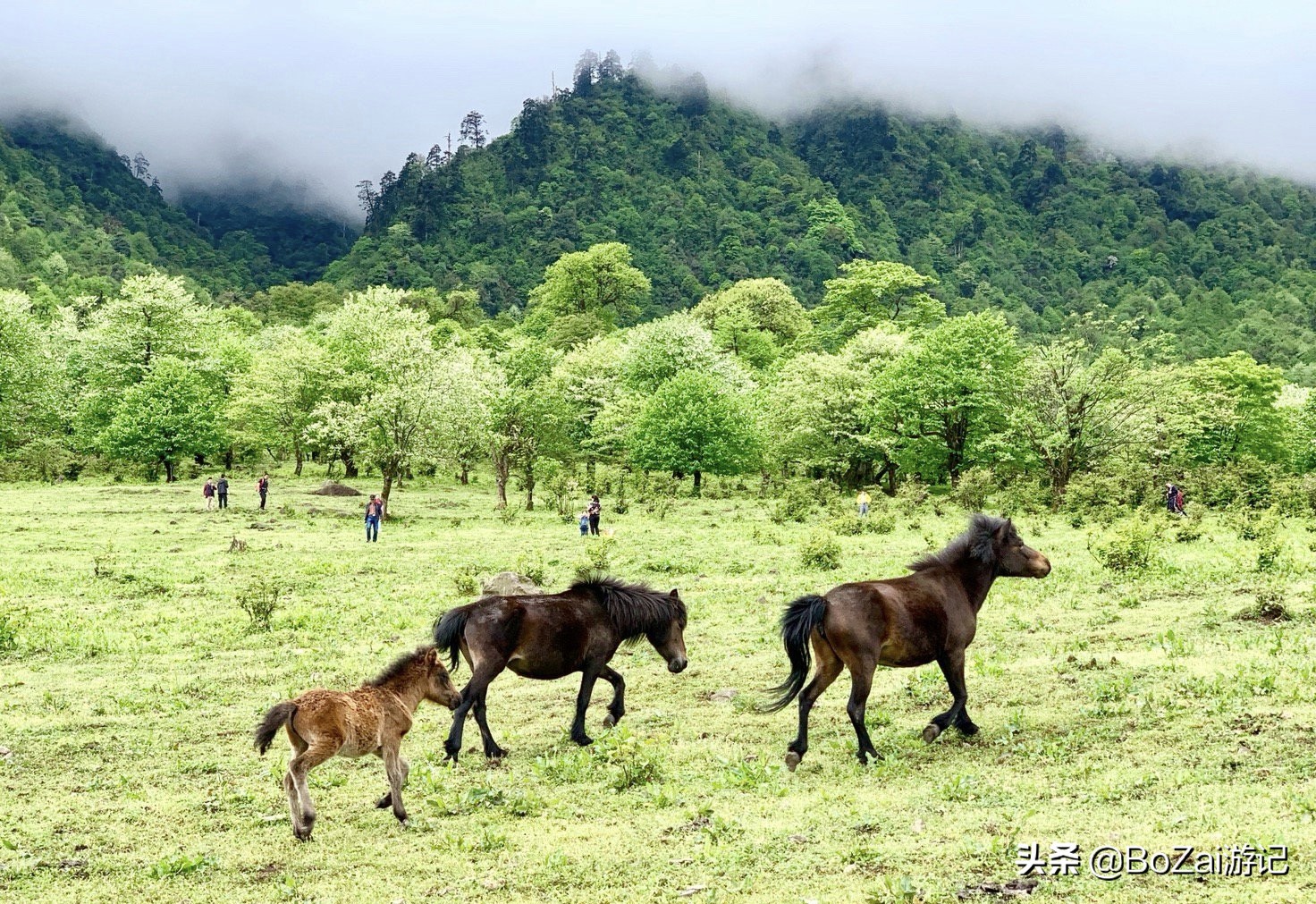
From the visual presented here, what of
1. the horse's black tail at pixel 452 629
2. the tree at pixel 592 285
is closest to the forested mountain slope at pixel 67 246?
the tree at pixel 592 285

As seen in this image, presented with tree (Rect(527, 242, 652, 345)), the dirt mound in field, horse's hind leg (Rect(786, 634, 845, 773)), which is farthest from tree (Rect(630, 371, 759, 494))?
tree (Rect(527, 242, 652, 345))

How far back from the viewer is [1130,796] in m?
8.37

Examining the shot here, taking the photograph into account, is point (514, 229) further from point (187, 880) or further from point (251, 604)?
point (187, 880)

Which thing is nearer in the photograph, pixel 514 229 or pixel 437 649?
pixel 437 649

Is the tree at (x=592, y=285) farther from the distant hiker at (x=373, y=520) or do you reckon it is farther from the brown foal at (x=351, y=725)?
the brown foal at (x=351, y=725)

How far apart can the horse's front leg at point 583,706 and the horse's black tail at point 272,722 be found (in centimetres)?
403

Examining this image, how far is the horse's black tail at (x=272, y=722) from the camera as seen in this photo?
27.2 ft

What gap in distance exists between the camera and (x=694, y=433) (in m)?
55.5

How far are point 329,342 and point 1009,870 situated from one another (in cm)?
6843

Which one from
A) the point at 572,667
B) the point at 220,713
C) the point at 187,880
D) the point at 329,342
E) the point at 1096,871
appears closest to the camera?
the point at 1096,871

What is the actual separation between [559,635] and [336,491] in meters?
44.7

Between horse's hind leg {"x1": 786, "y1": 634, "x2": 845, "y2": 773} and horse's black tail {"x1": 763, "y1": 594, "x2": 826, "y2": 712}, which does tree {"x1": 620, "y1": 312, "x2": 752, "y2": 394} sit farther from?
horse's hind leg {"x1": 786, "y1": 634, "x2": 845, "y2": 773}

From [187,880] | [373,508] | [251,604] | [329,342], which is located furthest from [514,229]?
[187,880]

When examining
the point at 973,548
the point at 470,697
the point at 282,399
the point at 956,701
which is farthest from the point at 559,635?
the point at 282,399
